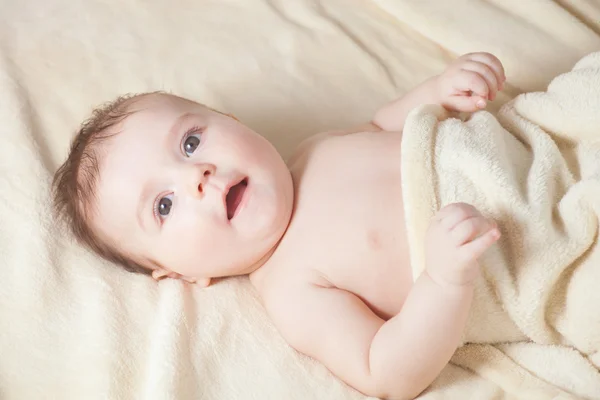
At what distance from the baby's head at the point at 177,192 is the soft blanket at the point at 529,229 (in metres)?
0.23

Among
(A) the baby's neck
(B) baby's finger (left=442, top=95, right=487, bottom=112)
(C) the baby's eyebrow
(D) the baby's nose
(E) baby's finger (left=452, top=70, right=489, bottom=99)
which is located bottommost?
(A) the baby's neck

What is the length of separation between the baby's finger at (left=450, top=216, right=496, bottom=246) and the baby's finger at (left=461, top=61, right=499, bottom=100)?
338mm

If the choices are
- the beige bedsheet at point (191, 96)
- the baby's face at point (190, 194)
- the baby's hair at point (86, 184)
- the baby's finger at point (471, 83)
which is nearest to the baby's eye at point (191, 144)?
the baby's face at point (190, 194)

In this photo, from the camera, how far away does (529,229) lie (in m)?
0.97

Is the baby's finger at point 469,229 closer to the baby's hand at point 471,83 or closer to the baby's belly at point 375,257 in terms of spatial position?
the baby's belly at point 375,257

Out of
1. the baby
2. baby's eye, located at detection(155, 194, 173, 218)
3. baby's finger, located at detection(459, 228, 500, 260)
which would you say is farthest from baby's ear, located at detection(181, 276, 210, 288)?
baby's finger, located at detection(459, 228, 500, 260)

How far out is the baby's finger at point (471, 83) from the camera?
3.70ft

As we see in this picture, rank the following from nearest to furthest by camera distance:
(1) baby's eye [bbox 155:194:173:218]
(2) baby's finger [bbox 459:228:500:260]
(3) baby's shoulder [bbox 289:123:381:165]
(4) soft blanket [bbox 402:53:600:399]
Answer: (2) baby's finger [bbox 459:228:500:260] → (4) soft blanket [bbox 402:53:600:399] → (1) baby's eye [bbox 155:194:173:218] → (3) baby's shoulder [bbox 289:123:381:165]

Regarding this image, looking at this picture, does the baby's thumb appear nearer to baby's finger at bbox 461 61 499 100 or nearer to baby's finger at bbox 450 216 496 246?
baby's finger at bbox 461 61 499 100

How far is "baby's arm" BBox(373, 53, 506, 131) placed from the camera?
114 centimetres

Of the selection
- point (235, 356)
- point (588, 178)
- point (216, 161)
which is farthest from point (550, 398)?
point (216, 161)

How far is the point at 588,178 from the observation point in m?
1.00

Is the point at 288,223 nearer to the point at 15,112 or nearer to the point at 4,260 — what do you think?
the point at 4,260

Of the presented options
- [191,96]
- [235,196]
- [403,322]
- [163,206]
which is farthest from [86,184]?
[403,322]
